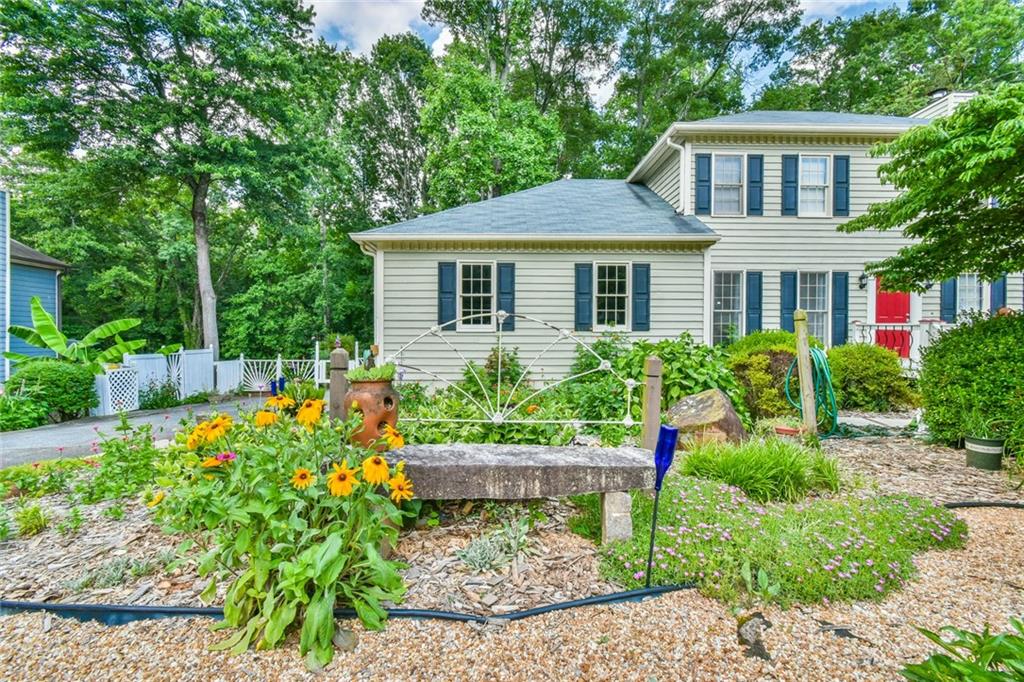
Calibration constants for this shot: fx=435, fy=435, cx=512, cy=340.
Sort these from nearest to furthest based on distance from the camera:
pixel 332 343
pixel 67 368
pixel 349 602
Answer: pixel 349 602
pixel 67 368
pixel 332 343

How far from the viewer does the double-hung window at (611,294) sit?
9.15m

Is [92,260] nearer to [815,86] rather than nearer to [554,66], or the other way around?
[554,66]

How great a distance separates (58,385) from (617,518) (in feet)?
33.9

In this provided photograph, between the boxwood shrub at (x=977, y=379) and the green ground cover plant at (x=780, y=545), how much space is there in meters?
2.61

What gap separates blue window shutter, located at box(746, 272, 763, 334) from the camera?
10.2m

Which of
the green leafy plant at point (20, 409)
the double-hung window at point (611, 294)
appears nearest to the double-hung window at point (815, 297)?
the double-hung window at point (611, 294)

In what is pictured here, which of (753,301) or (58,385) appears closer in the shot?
(58,385)

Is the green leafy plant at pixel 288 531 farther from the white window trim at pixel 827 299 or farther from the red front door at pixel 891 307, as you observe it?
the red front door at pixel 891 307

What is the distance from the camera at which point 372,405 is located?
268cm

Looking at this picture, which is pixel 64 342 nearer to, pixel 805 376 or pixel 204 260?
pixel 204 260

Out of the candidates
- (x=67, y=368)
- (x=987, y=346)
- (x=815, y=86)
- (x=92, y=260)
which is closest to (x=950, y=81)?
(x=815, y=86)

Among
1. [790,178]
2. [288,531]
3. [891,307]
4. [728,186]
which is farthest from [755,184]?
[288,531]

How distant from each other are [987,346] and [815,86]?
1775cm

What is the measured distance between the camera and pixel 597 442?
186 inches
